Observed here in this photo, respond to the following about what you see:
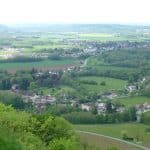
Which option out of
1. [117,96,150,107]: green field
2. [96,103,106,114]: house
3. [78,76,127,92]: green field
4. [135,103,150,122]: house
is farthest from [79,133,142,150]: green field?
[78,76,127,92]: green field

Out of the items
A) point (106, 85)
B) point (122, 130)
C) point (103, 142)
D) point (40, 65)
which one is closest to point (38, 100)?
point (106, 85)

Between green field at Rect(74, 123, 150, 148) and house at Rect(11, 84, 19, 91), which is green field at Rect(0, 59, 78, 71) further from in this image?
green field at Rect(74, 123, 150, 148)

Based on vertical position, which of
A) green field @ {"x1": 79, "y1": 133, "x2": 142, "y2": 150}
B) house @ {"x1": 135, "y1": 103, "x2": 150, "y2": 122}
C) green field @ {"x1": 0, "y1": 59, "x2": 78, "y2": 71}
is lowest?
green field @ {"x1": 0, "y1": 59, "x2": 78, "y2": 71}

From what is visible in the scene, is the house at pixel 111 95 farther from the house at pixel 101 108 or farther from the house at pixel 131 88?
the house at pixel 101 108

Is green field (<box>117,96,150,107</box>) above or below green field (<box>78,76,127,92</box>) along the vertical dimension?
above

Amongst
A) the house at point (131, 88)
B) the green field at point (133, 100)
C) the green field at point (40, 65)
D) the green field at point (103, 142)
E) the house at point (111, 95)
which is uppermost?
the green field at point (103, 142)

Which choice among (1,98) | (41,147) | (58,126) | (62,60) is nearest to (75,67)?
(62,60)

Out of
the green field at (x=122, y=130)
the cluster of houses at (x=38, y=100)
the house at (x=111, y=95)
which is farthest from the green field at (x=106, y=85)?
the green field at (x=122, y=130)

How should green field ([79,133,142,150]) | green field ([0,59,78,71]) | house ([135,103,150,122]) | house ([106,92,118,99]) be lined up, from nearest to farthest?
green field ([79,133,142,150])
house ([135,103,150,122])
house ([106,92,118,99])
green field ([0,59,78,71])

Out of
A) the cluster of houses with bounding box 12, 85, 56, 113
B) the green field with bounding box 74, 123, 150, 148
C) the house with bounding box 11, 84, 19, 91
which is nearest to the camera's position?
the green field with bounding box 74, 123, 150, 148
